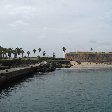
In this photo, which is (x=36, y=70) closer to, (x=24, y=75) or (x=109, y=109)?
(x=24, y=75)

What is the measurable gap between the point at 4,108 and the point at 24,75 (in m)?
69.9

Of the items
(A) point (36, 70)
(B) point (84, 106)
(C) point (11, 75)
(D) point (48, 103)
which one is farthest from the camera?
(A) point (36, 70)

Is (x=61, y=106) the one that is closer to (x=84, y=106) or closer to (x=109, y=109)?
(x=84, y=106)

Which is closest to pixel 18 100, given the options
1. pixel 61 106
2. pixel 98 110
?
pixel 61 106

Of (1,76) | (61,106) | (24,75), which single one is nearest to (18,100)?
(61,106)

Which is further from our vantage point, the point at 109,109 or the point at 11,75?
the point at 11,75

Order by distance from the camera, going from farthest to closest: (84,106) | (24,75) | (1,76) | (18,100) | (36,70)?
(36,70), (24,75), (1,76), (18,100), (84,106)

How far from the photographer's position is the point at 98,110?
143 ft

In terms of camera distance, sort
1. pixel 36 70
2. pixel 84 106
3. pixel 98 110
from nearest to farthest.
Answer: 1. pixel 98 110
2. pixel 84 106
3. pixel 36 70

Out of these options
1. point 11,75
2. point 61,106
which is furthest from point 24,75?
point 61,106

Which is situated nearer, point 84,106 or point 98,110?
point 98,110

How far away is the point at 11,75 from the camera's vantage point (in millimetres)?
90875

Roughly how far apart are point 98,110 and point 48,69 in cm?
11529

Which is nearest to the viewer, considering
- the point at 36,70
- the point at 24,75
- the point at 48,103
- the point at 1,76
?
the point at 48,103
